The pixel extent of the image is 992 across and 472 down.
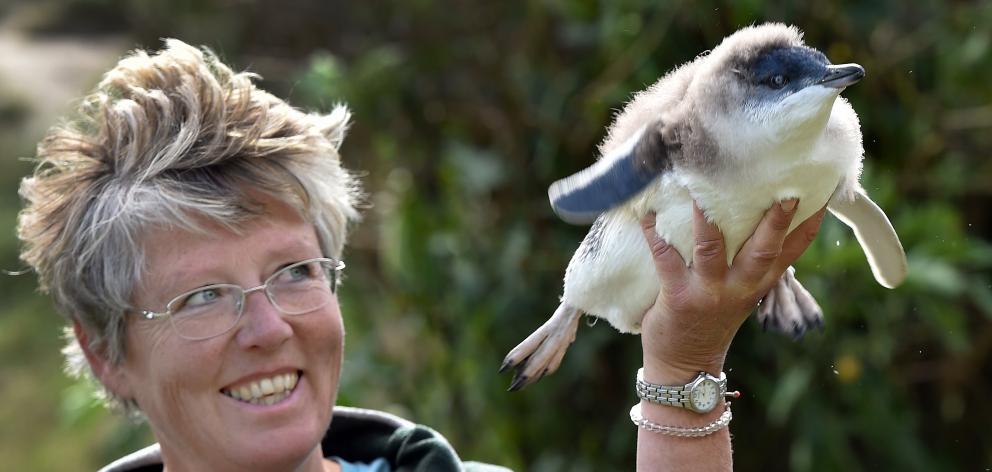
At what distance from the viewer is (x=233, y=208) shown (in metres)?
1.43

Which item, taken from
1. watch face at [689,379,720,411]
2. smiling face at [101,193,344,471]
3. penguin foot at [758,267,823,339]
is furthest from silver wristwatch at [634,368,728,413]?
smiling face at [101,193,344,471]

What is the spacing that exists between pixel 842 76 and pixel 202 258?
31.3 inches

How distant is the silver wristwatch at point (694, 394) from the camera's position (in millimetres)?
1195

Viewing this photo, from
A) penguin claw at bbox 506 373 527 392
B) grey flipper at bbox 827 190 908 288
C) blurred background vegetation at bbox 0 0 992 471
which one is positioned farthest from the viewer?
blurred background vegetation at bbox 0 0 992 471

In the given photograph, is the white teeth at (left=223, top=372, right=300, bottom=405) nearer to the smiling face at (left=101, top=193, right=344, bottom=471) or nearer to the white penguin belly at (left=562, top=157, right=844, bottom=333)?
the smiling face at (left=101, top=193, right=344, bottom=471)

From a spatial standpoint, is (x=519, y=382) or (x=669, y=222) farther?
(x=519, y=382)

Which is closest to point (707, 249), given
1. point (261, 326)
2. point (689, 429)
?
point (689, 429)

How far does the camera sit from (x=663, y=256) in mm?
1143

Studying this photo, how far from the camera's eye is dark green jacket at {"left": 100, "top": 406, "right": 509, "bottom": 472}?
1514mm

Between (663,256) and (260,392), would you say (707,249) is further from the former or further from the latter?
(260,392)

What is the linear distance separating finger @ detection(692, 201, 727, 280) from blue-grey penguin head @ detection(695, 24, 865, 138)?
0.31 ft

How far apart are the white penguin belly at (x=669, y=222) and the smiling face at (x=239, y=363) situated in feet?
1.19

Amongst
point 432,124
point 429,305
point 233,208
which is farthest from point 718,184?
point 432,124

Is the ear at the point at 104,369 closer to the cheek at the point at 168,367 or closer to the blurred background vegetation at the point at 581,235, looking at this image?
the cheek at the point at 168,367
